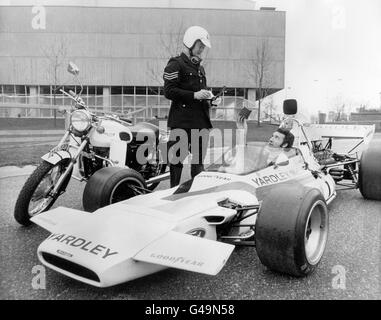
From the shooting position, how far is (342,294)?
2.45 meters

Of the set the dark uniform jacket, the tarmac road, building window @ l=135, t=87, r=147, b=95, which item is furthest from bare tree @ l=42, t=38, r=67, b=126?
the tarmac road

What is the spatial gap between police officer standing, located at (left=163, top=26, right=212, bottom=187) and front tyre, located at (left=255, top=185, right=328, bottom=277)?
1892mm

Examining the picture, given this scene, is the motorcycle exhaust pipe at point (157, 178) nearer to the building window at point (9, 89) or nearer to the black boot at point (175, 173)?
the black boot at point (175, 173)

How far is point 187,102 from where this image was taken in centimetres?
446

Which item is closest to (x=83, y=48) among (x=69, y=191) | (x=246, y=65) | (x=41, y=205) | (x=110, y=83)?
(x=110, y=83)

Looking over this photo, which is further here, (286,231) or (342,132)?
(342,132)

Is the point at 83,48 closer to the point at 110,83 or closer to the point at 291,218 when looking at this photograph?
the point at 110,83

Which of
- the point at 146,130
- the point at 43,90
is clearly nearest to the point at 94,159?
the point at 146,130

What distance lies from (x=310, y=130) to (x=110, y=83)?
23.9m

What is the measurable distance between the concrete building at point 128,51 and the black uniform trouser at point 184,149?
1997 centimetres

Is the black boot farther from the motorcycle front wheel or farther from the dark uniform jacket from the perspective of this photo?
the motorcycle front wheel

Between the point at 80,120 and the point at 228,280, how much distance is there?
87.7 inches

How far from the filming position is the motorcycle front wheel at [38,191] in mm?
3470

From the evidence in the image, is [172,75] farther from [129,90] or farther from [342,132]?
[129,90]
